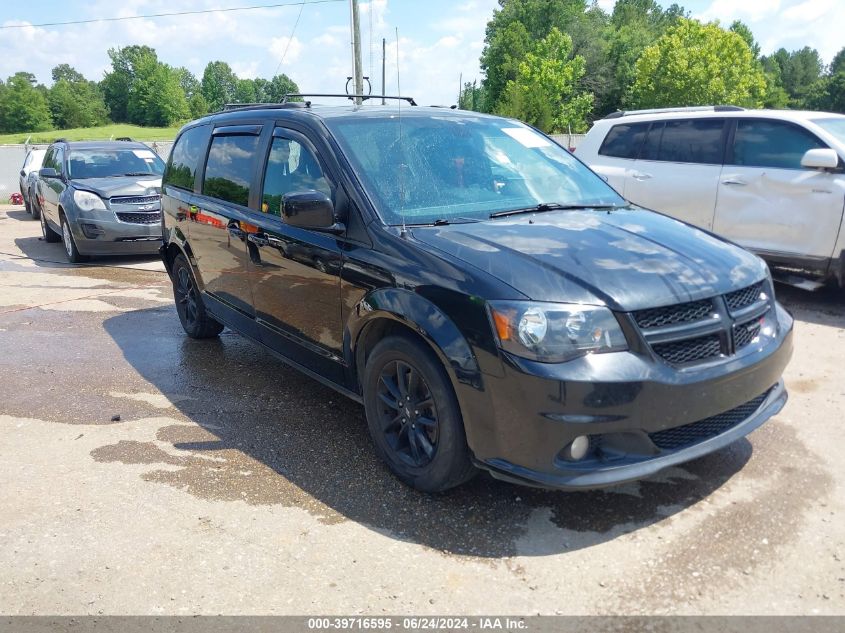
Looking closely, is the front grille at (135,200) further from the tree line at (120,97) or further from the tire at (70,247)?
the tree line at (120,97)

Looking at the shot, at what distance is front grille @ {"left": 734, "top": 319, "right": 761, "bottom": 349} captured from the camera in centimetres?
304

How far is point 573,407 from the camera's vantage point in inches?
106

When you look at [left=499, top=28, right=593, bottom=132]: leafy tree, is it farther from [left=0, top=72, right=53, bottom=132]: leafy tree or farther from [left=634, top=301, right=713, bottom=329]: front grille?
[left=0, top=72, right=53, bottom=132]: leafy tree

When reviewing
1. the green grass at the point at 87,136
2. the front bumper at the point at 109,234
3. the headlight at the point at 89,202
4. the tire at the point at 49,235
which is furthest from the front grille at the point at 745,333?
the green grass at the point at 87,136

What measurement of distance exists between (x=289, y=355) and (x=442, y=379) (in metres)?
1.61

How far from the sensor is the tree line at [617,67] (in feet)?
174

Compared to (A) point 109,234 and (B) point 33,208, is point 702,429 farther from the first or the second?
(B) point 33,208

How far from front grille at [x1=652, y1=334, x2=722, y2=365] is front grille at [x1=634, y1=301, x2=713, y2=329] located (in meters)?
0.09

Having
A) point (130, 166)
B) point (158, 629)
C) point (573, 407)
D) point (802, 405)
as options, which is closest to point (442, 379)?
point (573, 407)

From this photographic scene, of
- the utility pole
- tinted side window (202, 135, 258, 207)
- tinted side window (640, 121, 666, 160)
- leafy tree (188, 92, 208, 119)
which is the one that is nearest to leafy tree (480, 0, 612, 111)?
leafy tree (188, 92, 208, 119)

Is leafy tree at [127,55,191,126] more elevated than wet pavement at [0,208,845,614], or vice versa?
leafy tree at [127,55,191,126]

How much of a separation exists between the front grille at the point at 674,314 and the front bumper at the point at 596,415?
0.53ft

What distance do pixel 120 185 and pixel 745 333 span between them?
32.0 feet

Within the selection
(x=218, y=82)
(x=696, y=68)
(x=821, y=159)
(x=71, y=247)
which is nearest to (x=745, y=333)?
(x=821, y=159)
